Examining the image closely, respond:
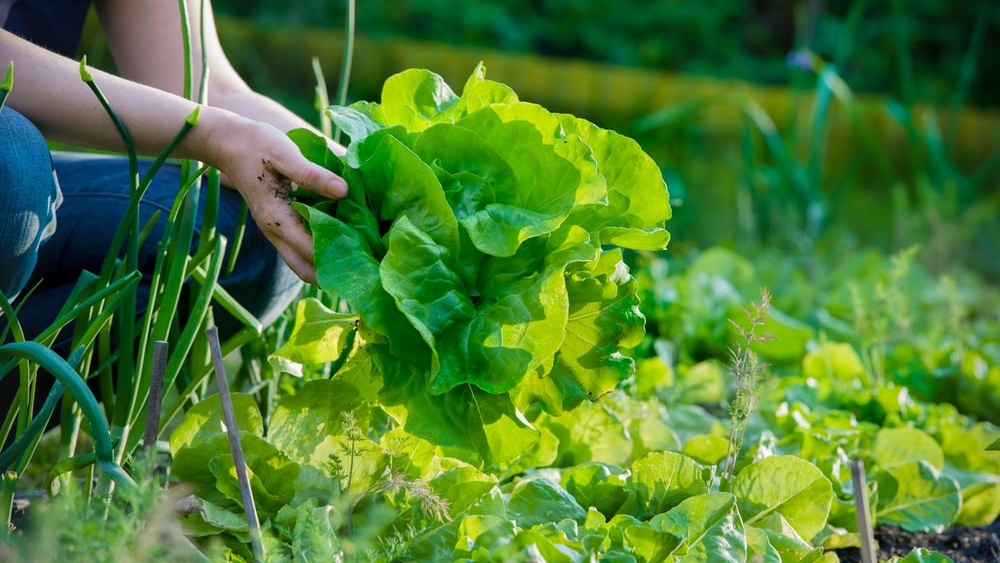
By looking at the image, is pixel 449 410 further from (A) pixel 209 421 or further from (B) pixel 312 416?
(A) pixel 209 421

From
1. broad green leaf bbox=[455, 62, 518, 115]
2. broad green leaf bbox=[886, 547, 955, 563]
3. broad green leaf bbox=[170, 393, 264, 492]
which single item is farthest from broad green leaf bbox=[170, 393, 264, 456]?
broad green leaf bbox=[886, 547, 955, 563]

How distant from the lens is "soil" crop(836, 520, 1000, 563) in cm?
115

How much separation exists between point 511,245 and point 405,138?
16cm

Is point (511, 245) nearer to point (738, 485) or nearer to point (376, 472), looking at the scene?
point (376, 472)

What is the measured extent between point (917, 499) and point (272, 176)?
881mm

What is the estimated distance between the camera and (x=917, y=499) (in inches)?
46.9

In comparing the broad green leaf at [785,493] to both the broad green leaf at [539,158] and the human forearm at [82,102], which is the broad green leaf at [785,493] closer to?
the broad green leaf at [539,158]

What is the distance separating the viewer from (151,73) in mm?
1256

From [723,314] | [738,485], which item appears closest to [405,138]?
[738,485]

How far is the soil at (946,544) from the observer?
1.15 meters

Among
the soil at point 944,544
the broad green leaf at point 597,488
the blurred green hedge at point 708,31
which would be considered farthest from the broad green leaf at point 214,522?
the blurred green hedge at point 708,31

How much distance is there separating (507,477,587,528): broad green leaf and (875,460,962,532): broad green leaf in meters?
0.47

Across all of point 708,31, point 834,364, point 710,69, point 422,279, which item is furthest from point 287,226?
point 708,31

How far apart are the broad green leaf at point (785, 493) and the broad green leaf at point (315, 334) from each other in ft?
1.45
